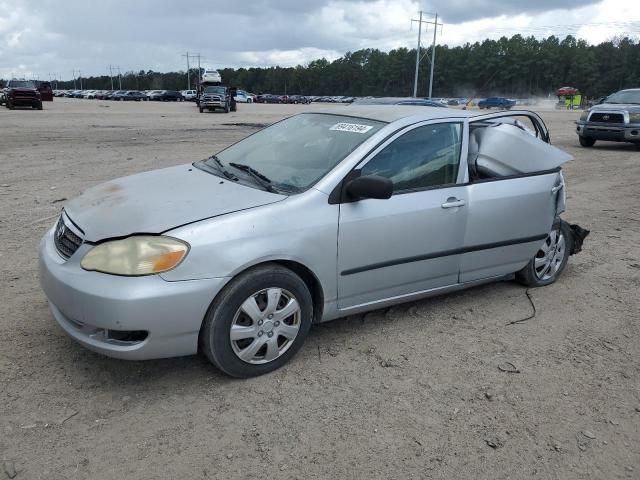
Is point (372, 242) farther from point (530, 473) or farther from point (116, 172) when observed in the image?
point (116, 172)

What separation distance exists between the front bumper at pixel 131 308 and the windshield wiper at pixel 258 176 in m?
0.78

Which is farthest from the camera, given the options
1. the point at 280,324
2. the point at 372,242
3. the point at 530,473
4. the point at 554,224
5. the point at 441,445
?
the point at 554,224

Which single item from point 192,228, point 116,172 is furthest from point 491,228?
point 116,172

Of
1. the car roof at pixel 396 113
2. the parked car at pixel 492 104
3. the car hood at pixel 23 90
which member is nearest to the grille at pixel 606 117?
the car roof at pixel 396 113

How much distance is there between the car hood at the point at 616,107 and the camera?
48.2ft

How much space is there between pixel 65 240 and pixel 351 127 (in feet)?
6.67

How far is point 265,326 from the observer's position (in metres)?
3.21

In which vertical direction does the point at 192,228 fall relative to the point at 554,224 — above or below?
above

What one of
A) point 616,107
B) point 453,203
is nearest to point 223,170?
point 453,203

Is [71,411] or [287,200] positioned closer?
[71,411]

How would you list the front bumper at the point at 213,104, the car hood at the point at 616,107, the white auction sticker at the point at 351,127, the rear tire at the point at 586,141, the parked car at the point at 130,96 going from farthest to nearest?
1. the parked car at the point at 130,96
2. the front bumper at the point at 213,104
3. the rear tire at the point at 586,141
4. the car hood at the point at 616,107
5. the white auction sticker at the point at 351,127

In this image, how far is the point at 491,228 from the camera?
416 cm

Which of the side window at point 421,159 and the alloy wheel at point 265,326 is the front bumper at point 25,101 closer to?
the side window at point 421,159

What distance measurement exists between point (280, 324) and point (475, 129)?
2.33 metres
